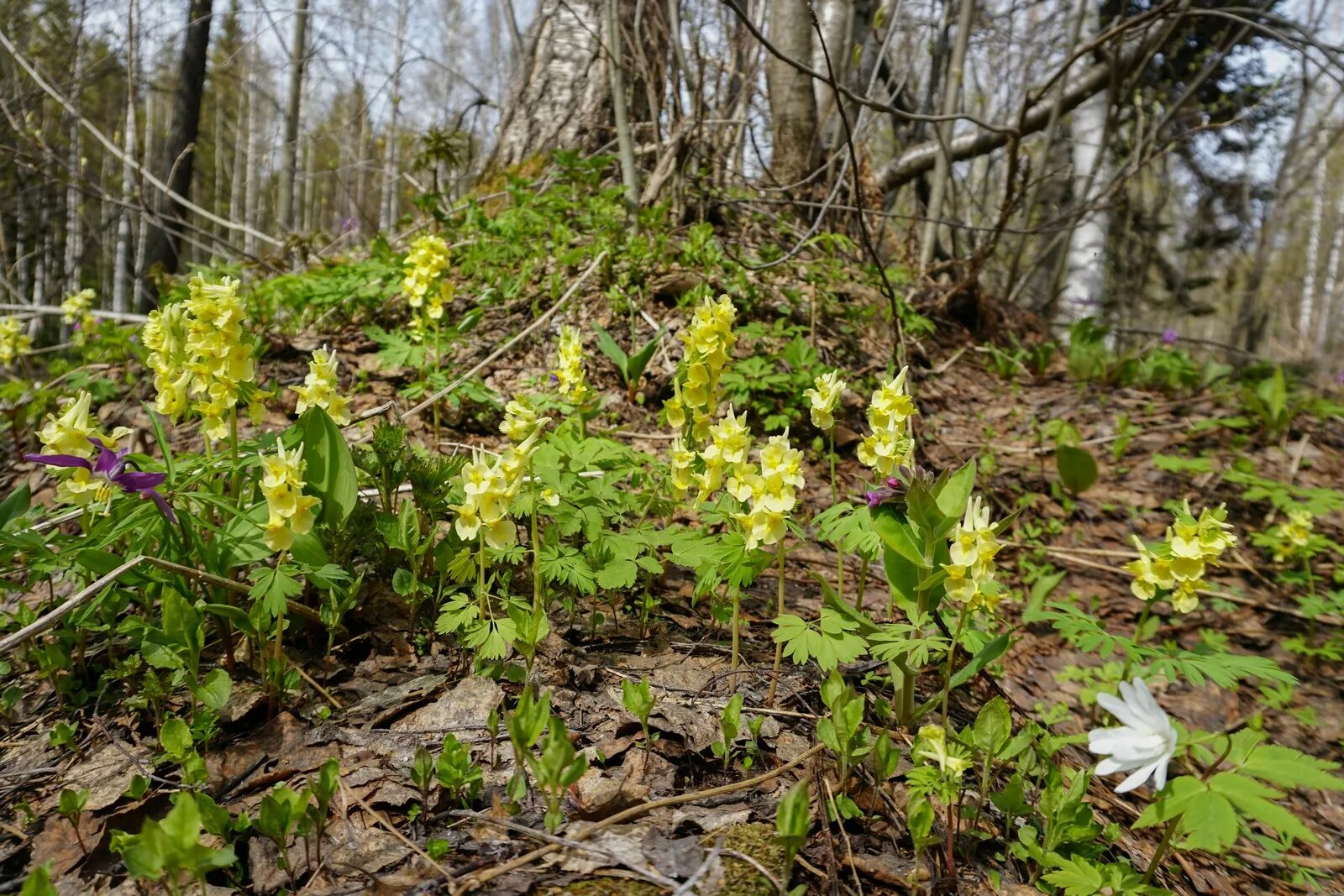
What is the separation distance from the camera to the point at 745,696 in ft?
5.83

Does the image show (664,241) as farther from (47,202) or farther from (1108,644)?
(47,202)

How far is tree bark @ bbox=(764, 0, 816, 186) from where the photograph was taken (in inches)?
185

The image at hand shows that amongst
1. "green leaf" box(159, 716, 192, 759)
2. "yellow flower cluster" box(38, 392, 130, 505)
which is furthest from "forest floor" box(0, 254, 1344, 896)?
"yellow flower cluster" box(38, 392, 130, 505)

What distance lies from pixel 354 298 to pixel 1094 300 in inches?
241

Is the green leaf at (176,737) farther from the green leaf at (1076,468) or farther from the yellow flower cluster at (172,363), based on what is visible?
the green leaf at (1076,468)

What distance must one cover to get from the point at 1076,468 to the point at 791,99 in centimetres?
284

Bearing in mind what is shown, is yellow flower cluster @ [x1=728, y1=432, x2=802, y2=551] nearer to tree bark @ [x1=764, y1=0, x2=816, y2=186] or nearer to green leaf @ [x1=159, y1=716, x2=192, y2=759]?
green leaf @ [x1=159, y1=716, x2=192, y2=759]

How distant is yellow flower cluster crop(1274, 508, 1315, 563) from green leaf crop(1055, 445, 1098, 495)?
30.5 inches

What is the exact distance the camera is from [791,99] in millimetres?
4711

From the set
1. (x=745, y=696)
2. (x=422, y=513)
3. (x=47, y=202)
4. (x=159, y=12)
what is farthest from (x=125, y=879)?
(x=47, y=202)

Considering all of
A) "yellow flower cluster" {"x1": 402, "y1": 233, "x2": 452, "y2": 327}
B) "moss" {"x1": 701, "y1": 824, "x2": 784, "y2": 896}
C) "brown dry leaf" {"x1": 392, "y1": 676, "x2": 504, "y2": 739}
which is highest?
"yellow flower cluster" {"x1": 402, "y1": 233, "x2": 452, "y2": 327}

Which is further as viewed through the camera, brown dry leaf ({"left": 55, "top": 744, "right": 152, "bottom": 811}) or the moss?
brown dry leaf ({"left": 55, "top": 744, "right": 152, "bottom": 811})

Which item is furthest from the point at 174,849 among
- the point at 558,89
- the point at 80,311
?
the point at 558,89

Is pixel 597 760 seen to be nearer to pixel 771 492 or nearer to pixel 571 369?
pixel 771 492
